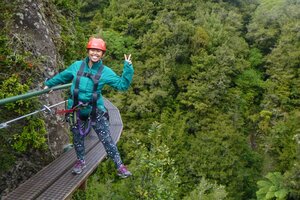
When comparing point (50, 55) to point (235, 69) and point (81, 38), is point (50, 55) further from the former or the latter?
point (235, 69)

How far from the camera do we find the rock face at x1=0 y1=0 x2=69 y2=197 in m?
4.60

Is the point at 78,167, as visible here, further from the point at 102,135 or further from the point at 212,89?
the point at 212,89

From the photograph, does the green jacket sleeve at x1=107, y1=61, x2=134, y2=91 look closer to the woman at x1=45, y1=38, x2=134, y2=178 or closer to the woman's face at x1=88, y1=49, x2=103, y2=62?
the woman at x1=45, y1=38, x2=134, y2=178

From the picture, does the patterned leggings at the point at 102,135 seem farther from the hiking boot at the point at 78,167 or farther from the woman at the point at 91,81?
the hiking boot at the point at 78,167

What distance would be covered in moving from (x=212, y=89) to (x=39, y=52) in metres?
21.1

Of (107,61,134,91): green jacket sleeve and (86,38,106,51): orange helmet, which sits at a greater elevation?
(86,38,106,51): orange helmet

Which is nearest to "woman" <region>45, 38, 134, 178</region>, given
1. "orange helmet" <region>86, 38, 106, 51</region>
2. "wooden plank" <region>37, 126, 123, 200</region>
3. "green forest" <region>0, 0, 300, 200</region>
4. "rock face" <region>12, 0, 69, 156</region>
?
"orange helmet" <region>86, 38, 106, 51</region>

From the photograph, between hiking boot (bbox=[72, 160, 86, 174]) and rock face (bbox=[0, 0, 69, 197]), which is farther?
rock face (bbox=[0, 0, 69, 197])

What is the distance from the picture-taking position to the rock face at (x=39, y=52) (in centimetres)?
460

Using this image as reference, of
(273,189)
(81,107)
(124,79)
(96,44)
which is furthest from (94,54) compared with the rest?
(273,189)

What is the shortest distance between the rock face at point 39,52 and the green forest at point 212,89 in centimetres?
1178

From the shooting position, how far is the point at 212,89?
83.6ft

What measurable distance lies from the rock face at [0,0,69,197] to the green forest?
11.8 metres

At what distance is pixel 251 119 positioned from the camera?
2728 cm
